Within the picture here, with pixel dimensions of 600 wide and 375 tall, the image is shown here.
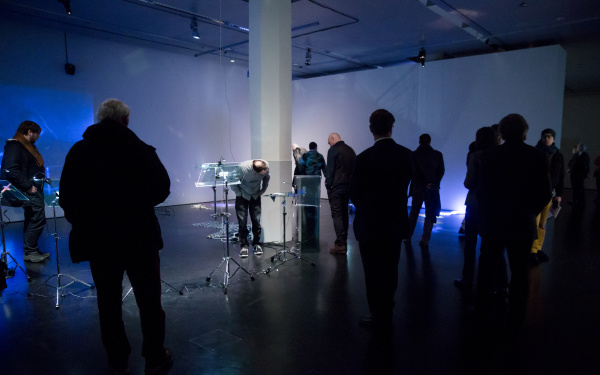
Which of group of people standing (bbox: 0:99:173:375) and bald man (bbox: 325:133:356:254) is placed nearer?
group of people standing (bbox: 0:99:173:375)

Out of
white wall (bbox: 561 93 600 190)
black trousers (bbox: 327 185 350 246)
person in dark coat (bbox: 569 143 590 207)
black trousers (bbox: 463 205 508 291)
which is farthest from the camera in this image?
white wall (bbox: 561 93 600 190)

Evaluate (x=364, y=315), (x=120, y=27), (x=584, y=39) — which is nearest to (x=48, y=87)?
(x=120, y=27)

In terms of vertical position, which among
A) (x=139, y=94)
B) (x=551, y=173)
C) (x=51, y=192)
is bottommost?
(x=51, y=192)

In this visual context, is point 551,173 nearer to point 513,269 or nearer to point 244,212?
point 513,269

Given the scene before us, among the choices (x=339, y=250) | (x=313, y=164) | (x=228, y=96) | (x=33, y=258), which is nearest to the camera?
(x=33, y=258)

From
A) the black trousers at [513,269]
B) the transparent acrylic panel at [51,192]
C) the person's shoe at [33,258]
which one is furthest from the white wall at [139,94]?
the black trousers at [513,269]

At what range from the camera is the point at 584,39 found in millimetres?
7852

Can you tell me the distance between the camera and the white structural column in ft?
17.3

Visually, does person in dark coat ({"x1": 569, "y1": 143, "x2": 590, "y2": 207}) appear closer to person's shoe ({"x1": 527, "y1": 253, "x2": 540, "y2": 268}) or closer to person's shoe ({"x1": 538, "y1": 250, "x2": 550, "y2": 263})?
person's shoe ({"x1": 538, "y1": 250, "x2": 550, "y2": 263})

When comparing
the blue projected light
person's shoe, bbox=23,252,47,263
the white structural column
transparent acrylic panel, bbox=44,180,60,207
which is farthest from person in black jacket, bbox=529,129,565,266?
the blue projected light

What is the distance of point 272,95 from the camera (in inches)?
212

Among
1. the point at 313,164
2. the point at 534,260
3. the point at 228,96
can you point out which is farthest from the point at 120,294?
the point at 228,96

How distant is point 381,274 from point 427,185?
9.89 ft

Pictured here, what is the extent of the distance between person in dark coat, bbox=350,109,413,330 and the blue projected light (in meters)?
6.49
